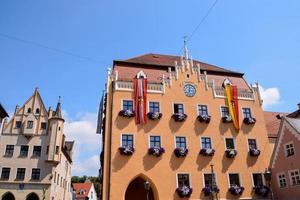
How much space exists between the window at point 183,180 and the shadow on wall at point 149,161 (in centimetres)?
279

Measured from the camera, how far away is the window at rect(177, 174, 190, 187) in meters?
30.1

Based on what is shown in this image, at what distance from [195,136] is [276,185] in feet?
33.0

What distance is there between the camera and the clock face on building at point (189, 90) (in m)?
34.4

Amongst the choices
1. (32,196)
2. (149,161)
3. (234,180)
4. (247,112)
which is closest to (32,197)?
(32,196)

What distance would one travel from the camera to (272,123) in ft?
132

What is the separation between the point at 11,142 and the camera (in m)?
46.2

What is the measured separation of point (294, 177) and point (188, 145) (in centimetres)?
1086

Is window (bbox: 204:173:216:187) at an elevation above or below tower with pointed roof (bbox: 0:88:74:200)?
below

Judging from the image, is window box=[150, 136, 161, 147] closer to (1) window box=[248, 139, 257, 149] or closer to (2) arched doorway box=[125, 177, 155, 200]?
(2) arched doorway box=[125, 177, 155, 200]

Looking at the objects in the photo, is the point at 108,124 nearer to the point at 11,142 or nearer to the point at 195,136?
the point at 195,136

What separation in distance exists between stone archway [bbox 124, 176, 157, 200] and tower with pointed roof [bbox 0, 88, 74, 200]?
17.8m

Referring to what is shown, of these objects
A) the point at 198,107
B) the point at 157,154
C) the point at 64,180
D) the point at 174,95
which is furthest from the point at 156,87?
the point at 64,180

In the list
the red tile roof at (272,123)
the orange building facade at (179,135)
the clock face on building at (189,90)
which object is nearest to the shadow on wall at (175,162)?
the orange building facade at (179,135)

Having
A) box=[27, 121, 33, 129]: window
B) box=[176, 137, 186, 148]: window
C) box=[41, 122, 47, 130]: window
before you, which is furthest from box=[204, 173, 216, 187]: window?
box=[27, 121, 33, 129]: window
